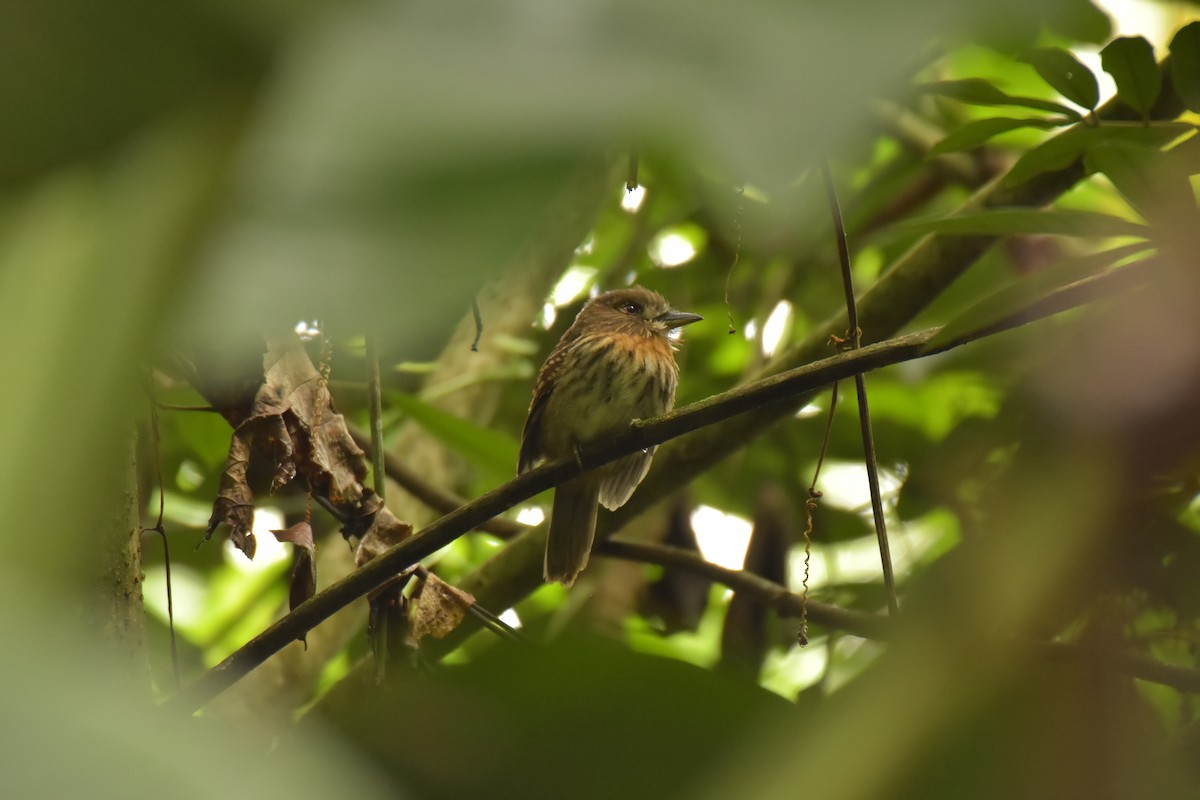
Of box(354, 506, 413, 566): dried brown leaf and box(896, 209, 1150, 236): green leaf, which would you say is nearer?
box(896, 209, 1150, 236): green leaf

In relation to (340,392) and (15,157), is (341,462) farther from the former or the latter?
(15,157)

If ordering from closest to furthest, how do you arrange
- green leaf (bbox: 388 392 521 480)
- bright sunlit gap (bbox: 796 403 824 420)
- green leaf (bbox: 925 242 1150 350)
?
green leaf (bbox: 925 242 1150 350) < green leaf (bbox: 388 392 521 480) < bright sunlit gap (bbox: 796 403 824 420)

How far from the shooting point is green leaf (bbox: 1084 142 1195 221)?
121cm

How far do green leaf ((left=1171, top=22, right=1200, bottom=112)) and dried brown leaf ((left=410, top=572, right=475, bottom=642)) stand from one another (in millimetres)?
1279

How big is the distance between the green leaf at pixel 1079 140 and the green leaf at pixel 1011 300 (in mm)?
430

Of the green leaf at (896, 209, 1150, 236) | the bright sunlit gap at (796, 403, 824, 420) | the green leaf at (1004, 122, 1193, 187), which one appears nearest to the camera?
the green leaf at (896, 209, 1150, 236)

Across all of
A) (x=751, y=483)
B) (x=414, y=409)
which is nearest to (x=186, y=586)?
(x=414, y=409)

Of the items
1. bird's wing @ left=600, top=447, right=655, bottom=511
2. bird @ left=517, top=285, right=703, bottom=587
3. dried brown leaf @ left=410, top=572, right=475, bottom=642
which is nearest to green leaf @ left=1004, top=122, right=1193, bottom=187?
dried brown leaf @ left=410, top=572, right=475, bottom=642

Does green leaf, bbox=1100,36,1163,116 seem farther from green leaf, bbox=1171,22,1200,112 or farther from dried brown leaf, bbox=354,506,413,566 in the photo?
dried brown leaf, bbox=354,506,413,566

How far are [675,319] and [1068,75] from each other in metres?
2.45

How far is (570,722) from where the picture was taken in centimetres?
37

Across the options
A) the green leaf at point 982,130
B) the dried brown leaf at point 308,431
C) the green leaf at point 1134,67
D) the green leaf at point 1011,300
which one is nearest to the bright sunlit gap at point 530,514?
the dried brown leaf at point 308,431

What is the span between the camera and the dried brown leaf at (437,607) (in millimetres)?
1980

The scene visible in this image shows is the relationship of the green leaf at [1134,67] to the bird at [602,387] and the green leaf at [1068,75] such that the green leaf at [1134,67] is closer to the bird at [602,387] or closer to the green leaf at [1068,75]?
the green leaf at [1068,75]
